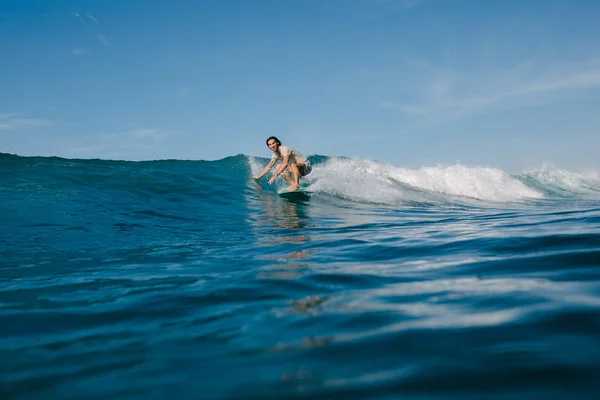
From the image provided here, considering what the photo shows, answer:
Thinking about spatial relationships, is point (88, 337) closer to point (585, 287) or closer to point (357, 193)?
point (585, 287)

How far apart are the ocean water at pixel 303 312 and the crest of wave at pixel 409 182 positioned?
21.3 feet

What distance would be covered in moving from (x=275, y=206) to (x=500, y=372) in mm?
8831

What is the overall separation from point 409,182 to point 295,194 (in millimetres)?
6741

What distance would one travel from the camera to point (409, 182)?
1731cm

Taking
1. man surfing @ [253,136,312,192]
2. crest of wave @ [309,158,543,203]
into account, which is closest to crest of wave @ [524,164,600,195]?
crest of wave @ [309,158,543,203]

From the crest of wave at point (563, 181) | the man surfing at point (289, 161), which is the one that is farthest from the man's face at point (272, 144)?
the crest of wave at point (563, 181)

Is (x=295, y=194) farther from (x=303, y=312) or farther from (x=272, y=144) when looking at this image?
(x=303, y=312)

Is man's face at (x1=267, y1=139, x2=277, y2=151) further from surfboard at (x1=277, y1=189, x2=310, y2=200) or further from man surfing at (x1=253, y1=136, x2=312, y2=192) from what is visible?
surfboard at (x1=277, y1=189, x2=310, y2=200)

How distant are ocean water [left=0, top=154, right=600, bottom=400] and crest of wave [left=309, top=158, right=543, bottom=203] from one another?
650cm

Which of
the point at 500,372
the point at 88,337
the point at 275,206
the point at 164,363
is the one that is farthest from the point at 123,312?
the point at 275,206

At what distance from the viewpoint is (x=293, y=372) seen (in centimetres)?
162

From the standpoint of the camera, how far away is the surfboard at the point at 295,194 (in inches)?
466

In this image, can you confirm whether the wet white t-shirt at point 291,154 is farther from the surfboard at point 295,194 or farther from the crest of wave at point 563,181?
the crest of wave at point 563,181

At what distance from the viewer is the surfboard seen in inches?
466
